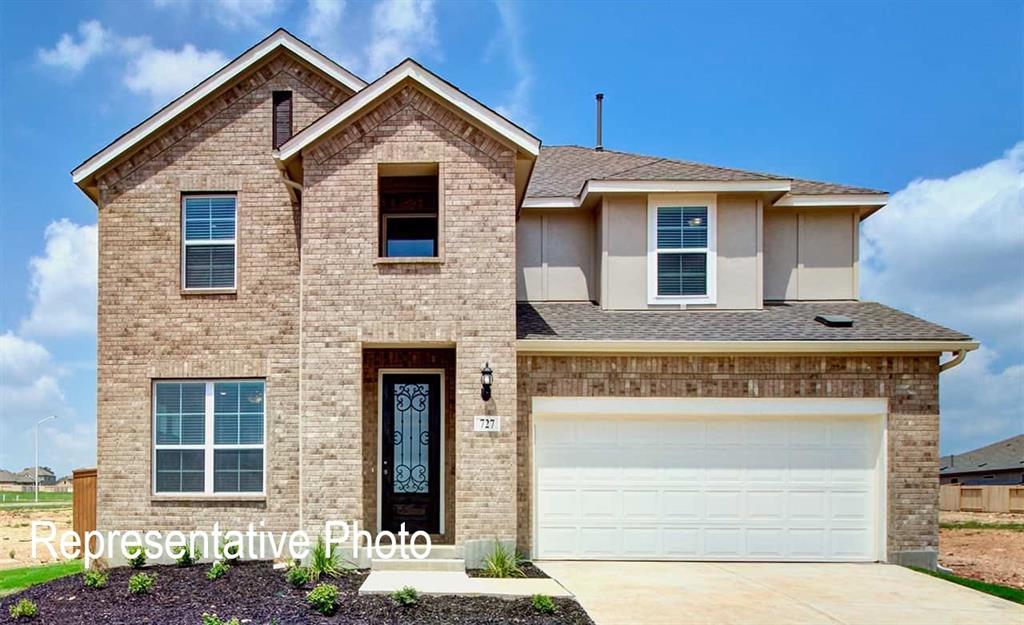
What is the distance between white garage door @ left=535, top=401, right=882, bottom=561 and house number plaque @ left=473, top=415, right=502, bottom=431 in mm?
1003

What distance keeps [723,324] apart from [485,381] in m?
4.06

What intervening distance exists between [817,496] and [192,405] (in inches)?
382

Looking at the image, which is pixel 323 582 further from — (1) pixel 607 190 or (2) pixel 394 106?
(1) pixel 607 190

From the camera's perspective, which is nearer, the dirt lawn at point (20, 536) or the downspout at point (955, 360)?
the downspout at point (955, 360)

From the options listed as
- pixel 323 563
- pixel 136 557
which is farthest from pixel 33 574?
pixel 323 563

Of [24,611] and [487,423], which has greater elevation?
[487,423]

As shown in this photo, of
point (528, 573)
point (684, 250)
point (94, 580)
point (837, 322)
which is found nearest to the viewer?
point (94, 580)

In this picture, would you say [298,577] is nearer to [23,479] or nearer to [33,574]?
[33,574]

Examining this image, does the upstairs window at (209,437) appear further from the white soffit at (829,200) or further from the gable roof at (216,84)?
the white soffit at (829,200)

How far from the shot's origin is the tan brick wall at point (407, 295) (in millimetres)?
9859

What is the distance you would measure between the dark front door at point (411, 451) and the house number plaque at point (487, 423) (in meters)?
1.45

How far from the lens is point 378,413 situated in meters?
11.1

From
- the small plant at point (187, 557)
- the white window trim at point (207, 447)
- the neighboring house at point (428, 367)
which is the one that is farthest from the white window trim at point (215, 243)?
Result: the small plant at point (187, 557)

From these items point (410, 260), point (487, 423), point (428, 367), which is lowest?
point (487, 423)
